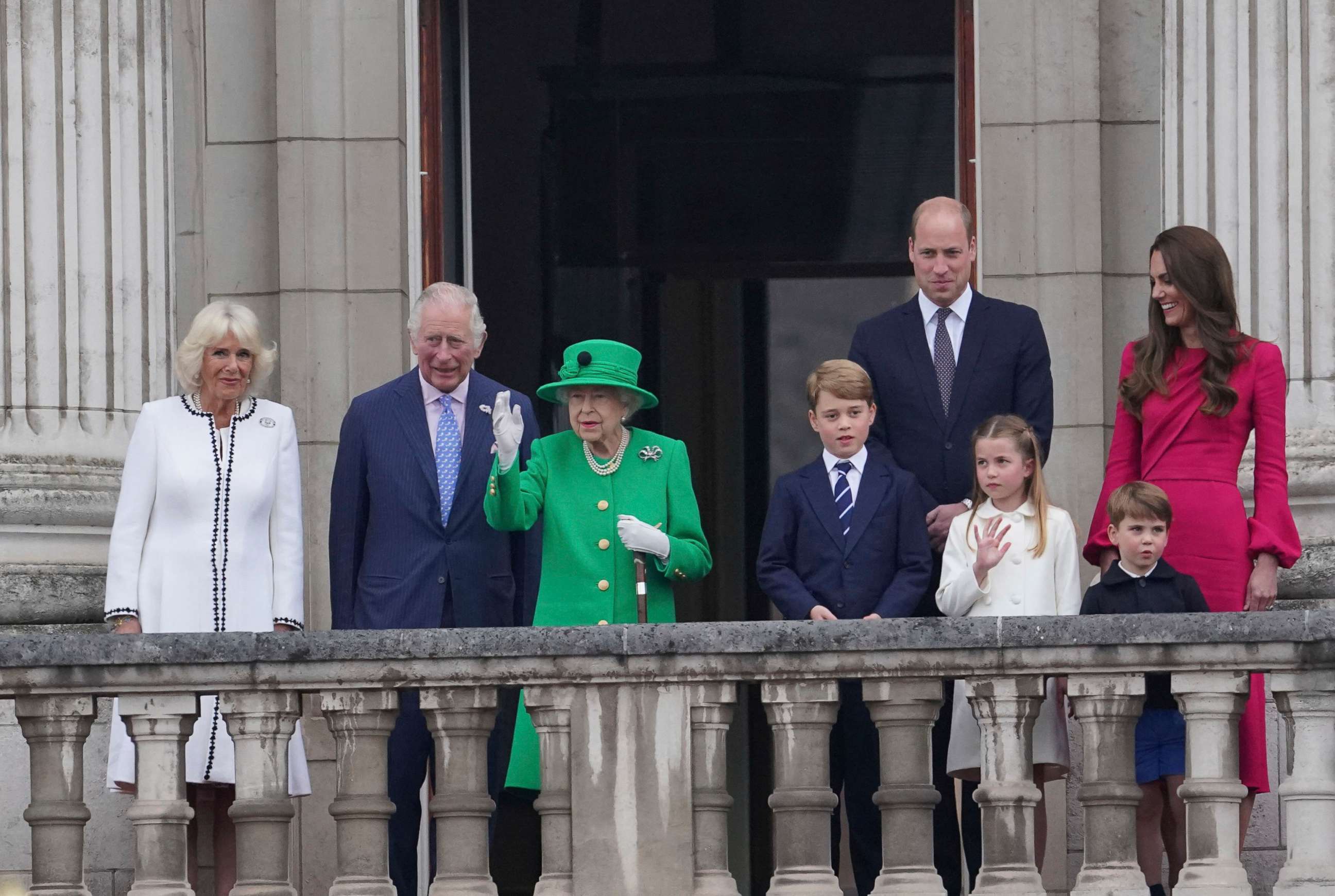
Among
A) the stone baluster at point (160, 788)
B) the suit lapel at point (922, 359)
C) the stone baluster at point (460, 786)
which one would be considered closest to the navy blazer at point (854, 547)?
the suit lapel at point (922, 359)

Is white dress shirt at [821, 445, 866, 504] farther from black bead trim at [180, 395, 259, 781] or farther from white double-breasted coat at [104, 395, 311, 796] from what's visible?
black bead trim at [180, 395, 259, 781]

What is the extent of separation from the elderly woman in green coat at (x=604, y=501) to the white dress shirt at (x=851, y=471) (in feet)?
1.30

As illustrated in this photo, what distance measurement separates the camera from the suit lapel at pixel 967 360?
6.82 metres

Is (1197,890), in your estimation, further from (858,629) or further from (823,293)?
(823,293)

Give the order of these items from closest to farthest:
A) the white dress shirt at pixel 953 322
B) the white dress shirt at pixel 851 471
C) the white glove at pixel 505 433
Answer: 1. the white glove at pixel 505 433
2. the white dress shirt at pixel 851 471
3. the white dress shirt at pixel 953 322

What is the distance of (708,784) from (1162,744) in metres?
1.23

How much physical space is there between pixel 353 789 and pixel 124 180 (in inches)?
123

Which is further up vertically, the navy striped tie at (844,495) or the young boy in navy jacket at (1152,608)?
the navy striped tie at (844,495)

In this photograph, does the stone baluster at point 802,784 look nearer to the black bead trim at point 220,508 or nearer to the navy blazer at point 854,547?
the navy blazer at point 854,547

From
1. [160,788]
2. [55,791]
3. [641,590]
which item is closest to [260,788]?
[160,788]

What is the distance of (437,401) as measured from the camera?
6852 mm

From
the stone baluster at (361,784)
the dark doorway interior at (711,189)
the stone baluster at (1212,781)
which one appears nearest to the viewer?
the stone baluster at (1212,781)

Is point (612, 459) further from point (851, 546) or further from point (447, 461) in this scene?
point (851, 546)

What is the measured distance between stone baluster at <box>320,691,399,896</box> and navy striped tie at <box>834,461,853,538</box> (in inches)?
56.9
